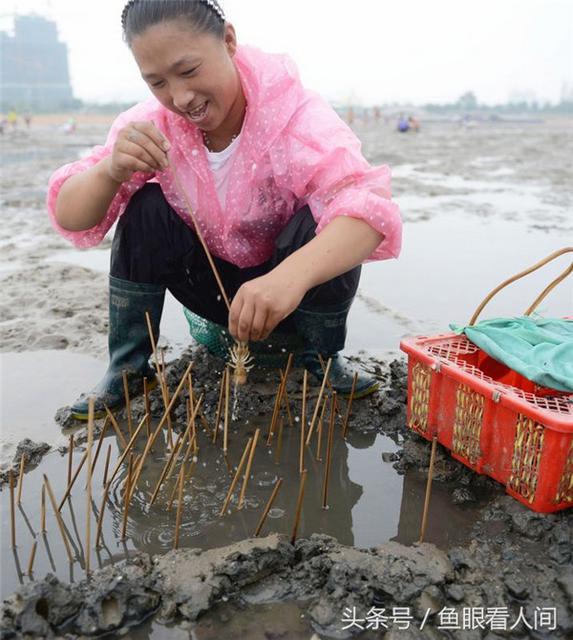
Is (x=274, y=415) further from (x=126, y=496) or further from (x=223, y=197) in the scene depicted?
(x=223, y=197)

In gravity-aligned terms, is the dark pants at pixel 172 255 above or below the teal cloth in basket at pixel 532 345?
above

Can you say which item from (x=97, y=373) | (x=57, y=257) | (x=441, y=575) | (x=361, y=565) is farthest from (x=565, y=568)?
(x=57, y=257)

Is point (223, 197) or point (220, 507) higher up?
point (223, 197)

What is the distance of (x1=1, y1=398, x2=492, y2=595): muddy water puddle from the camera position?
1809 mm

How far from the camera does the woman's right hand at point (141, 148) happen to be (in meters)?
2.06

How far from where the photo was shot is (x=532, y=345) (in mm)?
2145

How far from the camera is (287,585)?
64.1 inches

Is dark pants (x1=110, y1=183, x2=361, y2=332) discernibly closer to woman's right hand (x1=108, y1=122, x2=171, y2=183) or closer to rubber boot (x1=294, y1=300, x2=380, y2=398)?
rubber boot (x1=294, y1=300, x2=380, y2=398)

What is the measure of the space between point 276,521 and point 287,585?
0.31m

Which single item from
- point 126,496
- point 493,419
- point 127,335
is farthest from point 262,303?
point 127,335

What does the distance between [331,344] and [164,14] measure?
4.58ft

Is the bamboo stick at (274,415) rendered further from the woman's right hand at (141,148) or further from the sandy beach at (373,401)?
the woman's right hand at (141,148)

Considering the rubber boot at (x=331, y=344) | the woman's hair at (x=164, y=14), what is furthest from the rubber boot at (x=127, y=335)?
the woman's hair at (x=164, y=14)

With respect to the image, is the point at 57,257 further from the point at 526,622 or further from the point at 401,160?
the point at 401,160
